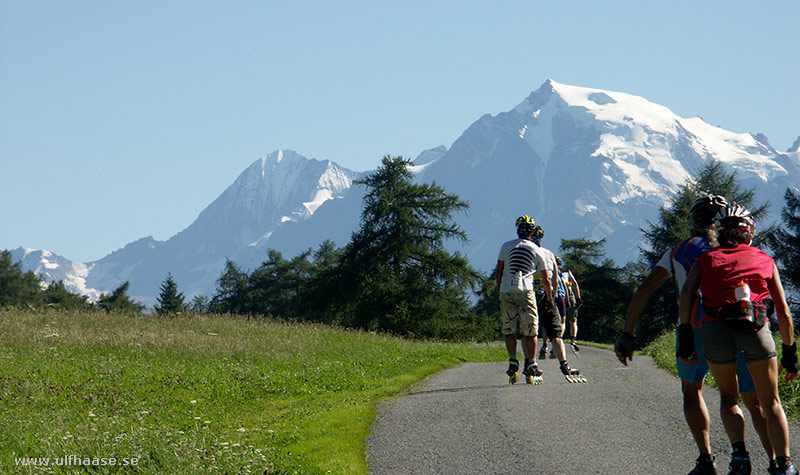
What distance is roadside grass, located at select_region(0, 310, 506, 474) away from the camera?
7773 millimetres

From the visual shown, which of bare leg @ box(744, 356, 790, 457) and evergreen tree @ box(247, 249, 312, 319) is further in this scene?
evergreen tree @ box(247, 249, 312, 319)

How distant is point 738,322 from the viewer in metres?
5.52

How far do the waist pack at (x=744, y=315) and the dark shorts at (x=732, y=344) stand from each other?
A: 1.7 inches

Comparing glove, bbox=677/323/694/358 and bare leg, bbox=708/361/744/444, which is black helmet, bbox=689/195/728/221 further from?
bare leg, bbox=708/361/744/444

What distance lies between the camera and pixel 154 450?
766cm

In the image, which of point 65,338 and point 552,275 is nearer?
point 552,275

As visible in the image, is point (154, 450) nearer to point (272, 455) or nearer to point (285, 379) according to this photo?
point (272, 455)

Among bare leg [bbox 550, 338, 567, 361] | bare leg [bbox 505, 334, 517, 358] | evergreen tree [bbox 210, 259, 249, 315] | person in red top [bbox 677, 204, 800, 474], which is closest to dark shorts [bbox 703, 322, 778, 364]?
person in red top [bbox 677, 204, 800, 474]

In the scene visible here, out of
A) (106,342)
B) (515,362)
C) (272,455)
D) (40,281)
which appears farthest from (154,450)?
(40,281)

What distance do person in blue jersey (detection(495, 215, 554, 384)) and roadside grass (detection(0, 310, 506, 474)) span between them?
91.9 inches

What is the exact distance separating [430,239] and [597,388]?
33.9 meters

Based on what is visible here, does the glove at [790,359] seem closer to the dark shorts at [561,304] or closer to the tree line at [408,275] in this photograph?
the dark shorts at [561,304]

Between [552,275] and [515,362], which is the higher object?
[552,275]

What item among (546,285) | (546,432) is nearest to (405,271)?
(546,285)
